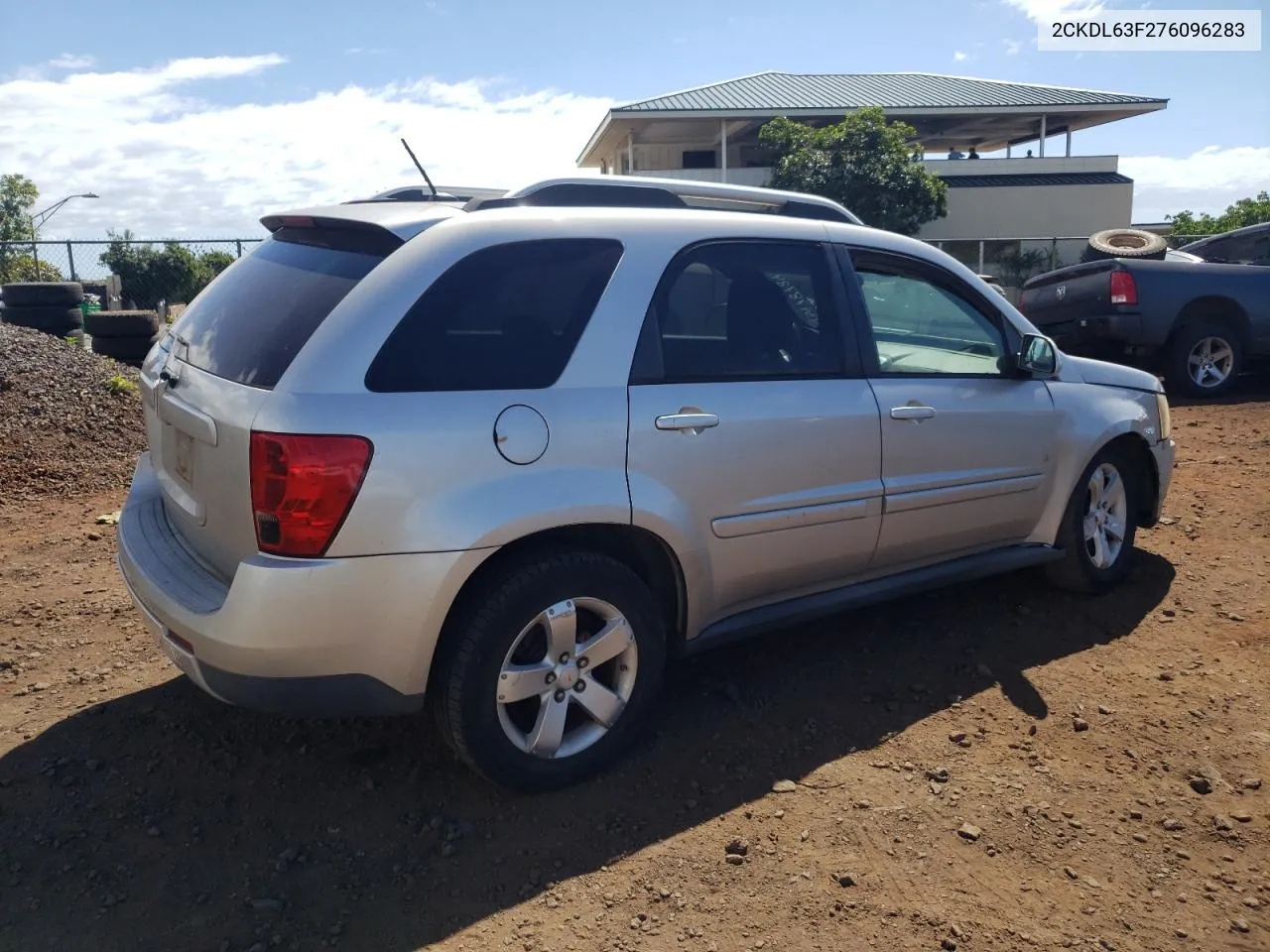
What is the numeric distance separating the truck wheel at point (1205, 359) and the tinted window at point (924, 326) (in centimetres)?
700

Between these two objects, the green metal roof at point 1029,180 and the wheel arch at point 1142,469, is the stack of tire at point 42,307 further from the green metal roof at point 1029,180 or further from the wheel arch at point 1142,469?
the green metal roof at point 1029,180

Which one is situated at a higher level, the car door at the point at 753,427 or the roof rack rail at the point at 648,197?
the roof rack rail at the point at 648,197

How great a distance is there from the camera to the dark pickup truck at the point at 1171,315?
1008 cm

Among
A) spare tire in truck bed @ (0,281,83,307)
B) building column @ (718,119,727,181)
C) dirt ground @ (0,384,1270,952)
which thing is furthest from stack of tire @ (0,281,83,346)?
building column @ (718,119,727,181)

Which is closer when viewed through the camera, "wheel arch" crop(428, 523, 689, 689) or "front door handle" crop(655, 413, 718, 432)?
"wheel arch" crop(428, 523, 689, 689)

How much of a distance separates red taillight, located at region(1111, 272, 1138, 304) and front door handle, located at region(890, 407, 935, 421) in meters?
7.13

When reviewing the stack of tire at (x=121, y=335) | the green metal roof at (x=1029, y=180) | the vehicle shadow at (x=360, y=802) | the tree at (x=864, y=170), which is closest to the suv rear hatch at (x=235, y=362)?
the vehicle shadow at (x=360, y=802)

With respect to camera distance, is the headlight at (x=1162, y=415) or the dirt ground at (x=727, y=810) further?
the headlight at (x=1162, y=415)

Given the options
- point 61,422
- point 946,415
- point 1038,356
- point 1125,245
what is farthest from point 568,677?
point 1125,245

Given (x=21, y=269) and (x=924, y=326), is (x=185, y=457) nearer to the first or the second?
(x=924, y=326)

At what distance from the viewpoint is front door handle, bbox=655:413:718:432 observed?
10.7 ft

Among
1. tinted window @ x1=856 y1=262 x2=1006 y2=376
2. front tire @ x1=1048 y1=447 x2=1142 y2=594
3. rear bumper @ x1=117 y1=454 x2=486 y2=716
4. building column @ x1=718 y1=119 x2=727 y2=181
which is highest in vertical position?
building column @ x1=718 y1=119 x2=727 y2=181

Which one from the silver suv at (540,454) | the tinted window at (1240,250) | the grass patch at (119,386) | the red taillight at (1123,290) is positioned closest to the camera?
the silver suv at (540,454)

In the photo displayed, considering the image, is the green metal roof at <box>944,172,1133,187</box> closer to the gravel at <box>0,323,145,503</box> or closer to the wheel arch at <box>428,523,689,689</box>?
the gravel at <box>0,323,145,503</box>
